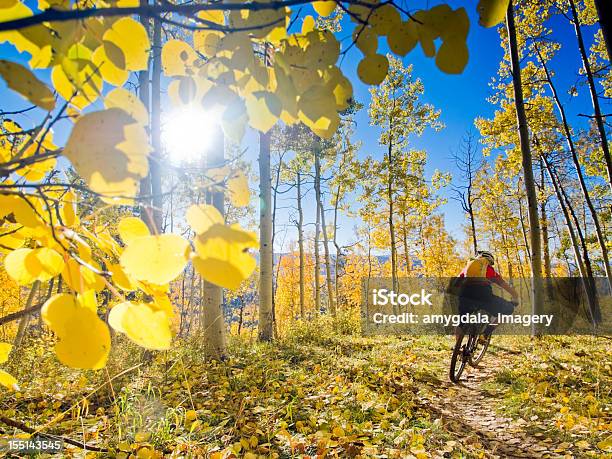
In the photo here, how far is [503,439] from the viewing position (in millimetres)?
2842

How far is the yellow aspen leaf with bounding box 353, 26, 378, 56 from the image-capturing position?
1.82 feet

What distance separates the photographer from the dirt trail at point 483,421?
8.54 ft

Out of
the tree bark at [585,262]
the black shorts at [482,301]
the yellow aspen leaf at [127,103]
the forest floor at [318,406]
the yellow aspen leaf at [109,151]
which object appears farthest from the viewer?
the tree bark at [585,262]

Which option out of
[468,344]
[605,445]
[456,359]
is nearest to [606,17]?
[605,445]

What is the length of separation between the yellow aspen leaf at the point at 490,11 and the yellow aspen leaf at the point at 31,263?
28.4 inches

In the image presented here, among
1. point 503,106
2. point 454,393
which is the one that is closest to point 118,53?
point 454,393

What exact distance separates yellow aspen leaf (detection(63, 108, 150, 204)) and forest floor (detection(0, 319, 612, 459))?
1112mm

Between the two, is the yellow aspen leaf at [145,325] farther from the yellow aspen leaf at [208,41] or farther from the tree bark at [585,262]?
the tree bark at [585,262]

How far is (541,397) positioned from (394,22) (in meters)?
4.38

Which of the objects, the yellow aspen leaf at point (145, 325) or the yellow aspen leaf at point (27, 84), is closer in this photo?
the yellow aspen leaf at point (27, 84)

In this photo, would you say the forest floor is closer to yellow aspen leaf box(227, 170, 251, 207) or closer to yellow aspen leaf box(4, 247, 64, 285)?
yellow aspen leaf box(4, 247, 64, 285)

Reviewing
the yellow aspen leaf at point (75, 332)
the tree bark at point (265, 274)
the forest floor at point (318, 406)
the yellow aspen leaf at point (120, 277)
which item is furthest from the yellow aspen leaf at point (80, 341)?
the tree bark at point (265, 274)

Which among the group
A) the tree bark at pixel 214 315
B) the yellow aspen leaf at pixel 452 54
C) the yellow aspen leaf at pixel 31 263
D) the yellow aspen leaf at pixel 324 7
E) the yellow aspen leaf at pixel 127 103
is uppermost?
the yellow aspen leaf at pixel 324 7

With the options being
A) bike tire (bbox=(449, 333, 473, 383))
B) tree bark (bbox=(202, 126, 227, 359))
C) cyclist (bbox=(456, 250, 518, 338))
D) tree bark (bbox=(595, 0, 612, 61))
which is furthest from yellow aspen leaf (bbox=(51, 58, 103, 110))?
cyclist (bbox=(456, 250, 518, 338))
